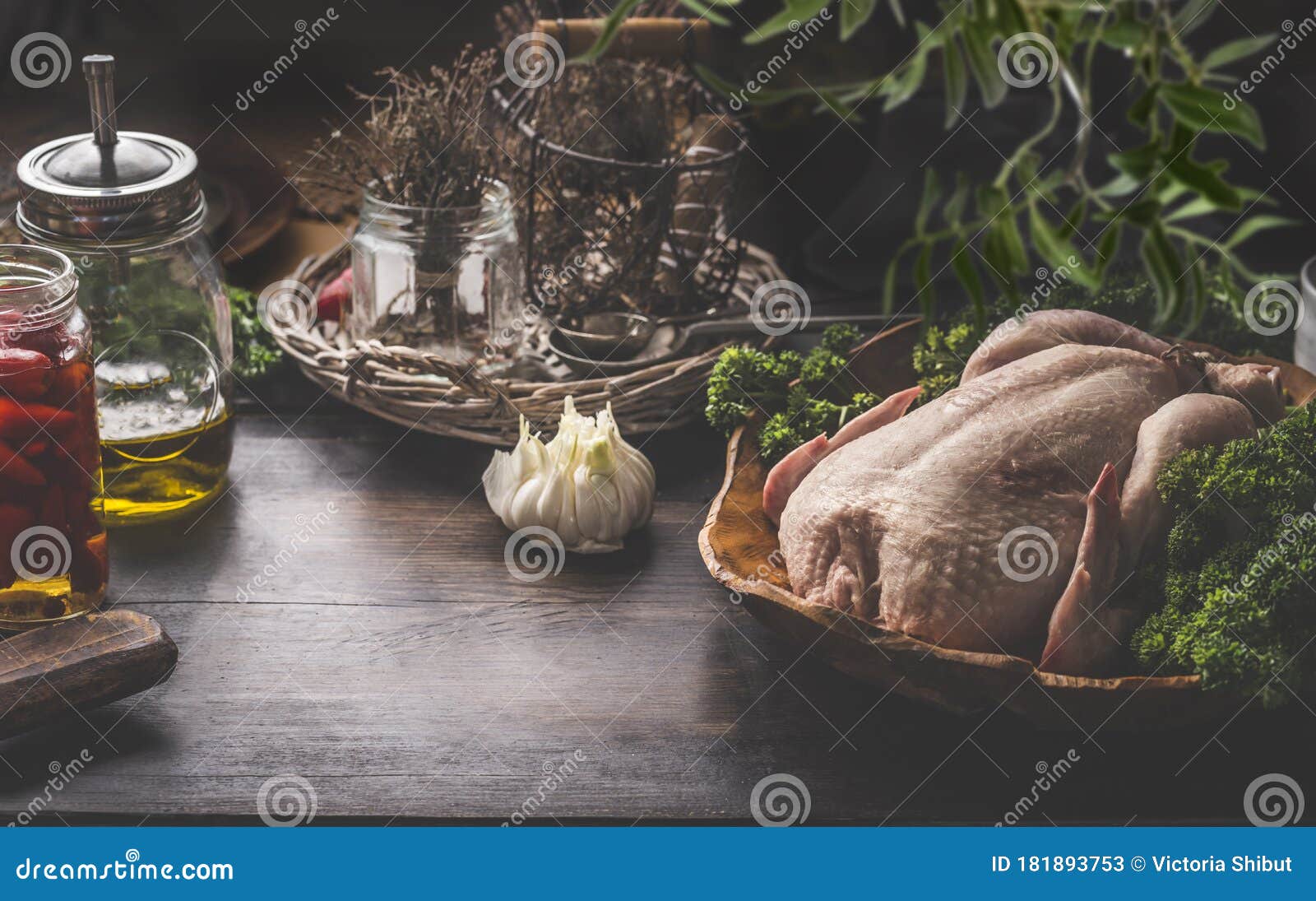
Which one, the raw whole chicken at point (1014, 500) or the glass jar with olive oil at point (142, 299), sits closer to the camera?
the raw whole chicken at point (1014, 500)

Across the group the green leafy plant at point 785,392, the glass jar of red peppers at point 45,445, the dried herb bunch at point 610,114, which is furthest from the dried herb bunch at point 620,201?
the glass jar of red peppers at point 45,445

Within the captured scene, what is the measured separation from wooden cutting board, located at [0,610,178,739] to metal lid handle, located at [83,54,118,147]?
48cm

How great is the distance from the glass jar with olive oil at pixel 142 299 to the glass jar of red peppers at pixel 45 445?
7 cm

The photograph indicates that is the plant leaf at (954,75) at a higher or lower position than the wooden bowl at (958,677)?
higher

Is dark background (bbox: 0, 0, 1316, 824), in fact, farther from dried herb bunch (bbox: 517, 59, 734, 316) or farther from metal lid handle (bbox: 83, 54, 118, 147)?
metal lid handle (bbox: 83, 54, 118, 147)

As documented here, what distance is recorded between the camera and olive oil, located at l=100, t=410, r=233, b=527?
1414mm

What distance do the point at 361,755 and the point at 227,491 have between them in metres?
0.50

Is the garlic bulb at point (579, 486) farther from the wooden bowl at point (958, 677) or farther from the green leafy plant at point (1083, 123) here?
the green leafy plant at point (1083, 123)

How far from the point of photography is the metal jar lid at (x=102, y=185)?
4.25 ft

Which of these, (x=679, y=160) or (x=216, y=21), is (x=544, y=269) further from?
(x=216, y=21)

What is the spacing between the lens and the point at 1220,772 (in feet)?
3.70

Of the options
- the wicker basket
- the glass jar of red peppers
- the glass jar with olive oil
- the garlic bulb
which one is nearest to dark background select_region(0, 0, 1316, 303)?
the wicker basket

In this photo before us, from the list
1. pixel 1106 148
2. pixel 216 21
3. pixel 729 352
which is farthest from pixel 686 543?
pixel 216 21

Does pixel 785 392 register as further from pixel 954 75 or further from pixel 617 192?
pixel 954 75
